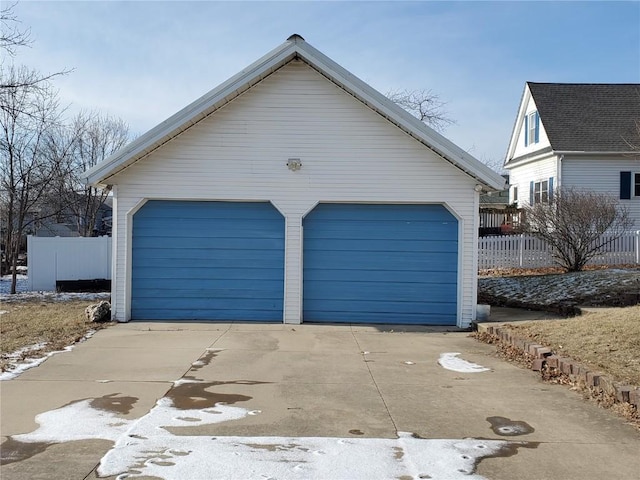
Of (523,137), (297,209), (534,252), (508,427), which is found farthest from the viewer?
(523,137)

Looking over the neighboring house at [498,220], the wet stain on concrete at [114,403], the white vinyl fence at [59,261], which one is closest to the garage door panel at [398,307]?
the wet stain on concrete at [114,403]

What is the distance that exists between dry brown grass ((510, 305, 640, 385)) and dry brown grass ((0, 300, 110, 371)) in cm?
755

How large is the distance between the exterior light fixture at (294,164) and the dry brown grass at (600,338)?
5.02 m

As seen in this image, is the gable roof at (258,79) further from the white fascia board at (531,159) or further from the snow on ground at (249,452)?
the white fascia board at (531,159)

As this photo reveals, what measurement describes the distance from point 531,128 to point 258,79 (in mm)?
19878

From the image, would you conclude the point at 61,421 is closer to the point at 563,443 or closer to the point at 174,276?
the point at 563,443

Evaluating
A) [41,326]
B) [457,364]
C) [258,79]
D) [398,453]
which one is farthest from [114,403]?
[258,79]

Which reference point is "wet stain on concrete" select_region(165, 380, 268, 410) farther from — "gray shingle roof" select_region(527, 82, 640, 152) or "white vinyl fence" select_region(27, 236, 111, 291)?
"gray shingle roof" select_region(527, 82, 640, 152)

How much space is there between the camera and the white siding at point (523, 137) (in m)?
26.2

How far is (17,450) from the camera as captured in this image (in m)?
4.95

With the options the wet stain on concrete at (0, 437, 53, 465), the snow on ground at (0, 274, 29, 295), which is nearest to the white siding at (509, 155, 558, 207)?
the snow on ground at (0, 274, 29, 295)

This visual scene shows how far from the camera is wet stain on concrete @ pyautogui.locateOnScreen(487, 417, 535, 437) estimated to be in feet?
18.2

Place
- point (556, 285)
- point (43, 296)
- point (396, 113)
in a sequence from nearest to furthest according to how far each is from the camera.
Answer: point (396, 113), point (556, 285), point (43, 296)

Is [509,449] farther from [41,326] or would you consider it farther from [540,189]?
[540,189]
